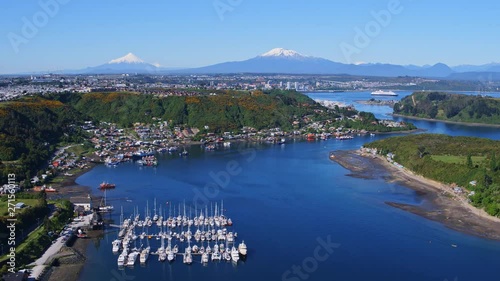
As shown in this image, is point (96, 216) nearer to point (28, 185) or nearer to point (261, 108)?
point (28, 185)

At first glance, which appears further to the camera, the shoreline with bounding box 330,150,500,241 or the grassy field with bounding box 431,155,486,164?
the grassy field with bounding box 431,155,486,164

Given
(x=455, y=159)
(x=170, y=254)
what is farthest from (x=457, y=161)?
(x=170, y=254)

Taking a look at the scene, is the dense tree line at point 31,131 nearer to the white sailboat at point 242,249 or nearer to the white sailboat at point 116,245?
the white sailboat at point 116,245

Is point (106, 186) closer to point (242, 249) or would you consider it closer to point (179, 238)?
point (179, 238)

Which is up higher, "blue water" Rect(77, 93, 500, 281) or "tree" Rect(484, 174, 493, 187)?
"tree" Rect(484, 174, 493, 187)

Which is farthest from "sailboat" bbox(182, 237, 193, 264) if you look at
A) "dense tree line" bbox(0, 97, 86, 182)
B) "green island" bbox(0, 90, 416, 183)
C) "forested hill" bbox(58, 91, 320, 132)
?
"forested hill" bbox(58, 91, 320, 132)

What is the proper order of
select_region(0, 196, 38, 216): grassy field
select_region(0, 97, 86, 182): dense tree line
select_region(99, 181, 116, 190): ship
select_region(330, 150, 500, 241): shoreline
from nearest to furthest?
select_region(0, 196, 38, 216): grassy field
select_region(330, 150, 500, 241): shoreline
select_region(99, 181, 116, 190): ship
select_region(0, 97, 86, 182): dense tree line

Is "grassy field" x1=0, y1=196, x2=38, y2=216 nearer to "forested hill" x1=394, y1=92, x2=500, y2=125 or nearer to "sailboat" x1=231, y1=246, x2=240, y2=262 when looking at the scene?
"sailboat" x1=231, y1=246, x2=240, y2=262
